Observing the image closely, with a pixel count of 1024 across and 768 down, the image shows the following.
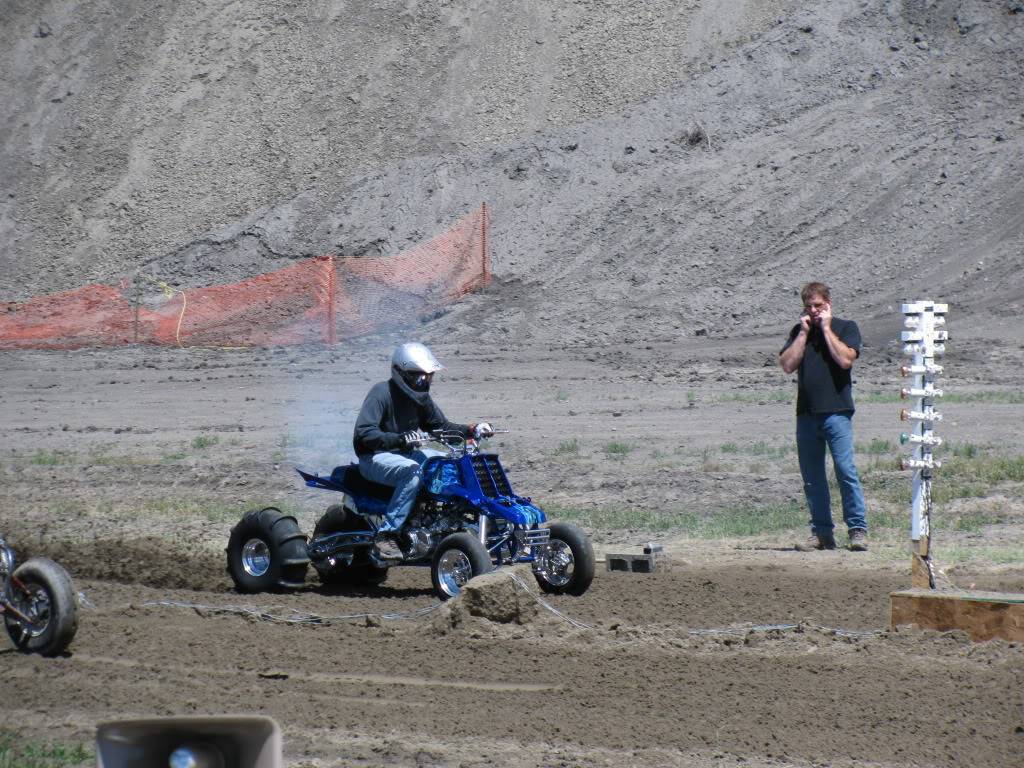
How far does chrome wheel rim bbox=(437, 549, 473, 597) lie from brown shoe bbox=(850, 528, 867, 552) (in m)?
3.79

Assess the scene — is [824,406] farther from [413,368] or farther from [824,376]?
[413,368]

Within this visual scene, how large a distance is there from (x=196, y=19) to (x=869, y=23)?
808 inches

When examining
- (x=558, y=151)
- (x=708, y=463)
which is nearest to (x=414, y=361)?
(x=708, y=463)

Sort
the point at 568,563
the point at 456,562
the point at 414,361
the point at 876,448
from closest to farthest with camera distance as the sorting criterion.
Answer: the point at 456,562, the point at 568,563, the point at 414,361, the point at 876,448

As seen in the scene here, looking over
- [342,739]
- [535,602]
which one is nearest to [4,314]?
[535,602]

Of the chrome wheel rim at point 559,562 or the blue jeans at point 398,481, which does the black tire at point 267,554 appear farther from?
the chrome wheel rim at point 559,562

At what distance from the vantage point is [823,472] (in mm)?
12211

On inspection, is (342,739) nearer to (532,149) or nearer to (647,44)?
(532,149)

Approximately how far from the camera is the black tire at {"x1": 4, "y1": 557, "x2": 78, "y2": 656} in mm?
8320

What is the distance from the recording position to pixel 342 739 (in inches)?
260

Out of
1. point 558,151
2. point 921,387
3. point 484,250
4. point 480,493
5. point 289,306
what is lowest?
point 480,493

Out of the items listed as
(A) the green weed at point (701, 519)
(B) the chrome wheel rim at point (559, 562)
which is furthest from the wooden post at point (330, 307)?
(B) the chrome wheel rim at point (559, 562)

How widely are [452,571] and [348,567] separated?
59.3 inches

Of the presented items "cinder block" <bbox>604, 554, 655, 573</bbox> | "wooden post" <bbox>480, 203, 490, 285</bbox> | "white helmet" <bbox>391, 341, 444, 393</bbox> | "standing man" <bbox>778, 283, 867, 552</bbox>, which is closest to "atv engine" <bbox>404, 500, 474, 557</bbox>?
"white helmet" <bbox>391, 341, 444, 393</bbox>
